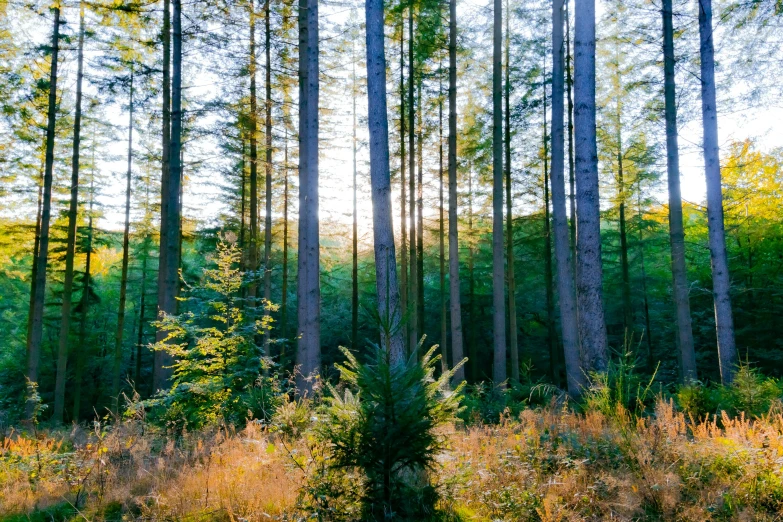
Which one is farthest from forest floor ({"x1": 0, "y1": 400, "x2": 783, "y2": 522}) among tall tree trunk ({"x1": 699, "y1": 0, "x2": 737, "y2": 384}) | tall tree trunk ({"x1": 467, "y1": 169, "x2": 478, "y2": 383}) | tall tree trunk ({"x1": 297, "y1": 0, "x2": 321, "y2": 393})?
tall tree trunk ({"x1": 467, "y1": 169, "x2": 478, "y2": 383})

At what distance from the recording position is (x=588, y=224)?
7098 mm

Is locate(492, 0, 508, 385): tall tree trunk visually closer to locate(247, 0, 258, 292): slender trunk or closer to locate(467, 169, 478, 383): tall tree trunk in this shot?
locate(247, 0, 258, 292): slender trunk

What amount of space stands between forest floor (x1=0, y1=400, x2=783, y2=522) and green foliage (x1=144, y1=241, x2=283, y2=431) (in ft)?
7.05

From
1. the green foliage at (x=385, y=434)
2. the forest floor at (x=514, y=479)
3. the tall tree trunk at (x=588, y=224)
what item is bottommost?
the forest floor at (x=514, y=479)

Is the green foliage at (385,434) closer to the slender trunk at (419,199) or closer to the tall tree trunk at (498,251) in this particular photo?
the tall tree trunk at (498,251)

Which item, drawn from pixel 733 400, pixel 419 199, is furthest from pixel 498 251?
pixel 733 400

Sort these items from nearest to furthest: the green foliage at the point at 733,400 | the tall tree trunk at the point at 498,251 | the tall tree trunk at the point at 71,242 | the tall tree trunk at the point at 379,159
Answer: the green foliage at the point at 733,400 < the tall tree trunk at the point at 379,159 < the tall tree trunk at the point at 498,251 < the tall tree trunk at the point at 71,242

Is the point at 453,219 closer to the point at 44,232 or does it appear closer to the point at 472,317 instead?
the point at 472,317

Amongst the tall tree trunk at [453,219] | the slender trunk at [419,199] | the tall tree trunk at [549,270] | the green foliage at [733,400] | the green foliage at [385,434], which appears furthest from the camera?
the tall tree trunk at [549,270]

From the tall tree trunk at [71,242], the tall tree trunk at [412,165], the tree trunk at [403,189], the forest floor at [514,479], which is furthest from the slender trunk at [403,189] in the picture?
the forest floor at [514,479]

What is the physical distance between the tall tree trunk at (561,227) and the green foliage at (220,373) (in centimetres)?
692

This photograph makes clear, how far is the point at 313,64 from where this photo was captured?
9.75 metres

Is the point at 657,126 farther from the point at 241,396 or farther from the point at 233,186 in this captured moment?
the point at 233,186

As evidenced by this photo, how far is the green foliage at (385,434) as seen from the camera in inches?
133
